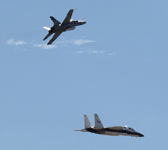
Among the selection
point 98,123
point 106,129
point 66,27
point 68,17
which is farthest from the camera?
point 98,123

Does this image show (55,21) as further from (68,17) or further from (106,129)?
(106,129)

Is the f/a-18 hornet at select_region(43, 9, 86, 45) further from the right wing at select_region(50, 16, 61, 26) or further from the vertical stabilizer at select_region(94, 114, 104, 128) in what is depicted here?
the vertical stabilizer at select_region(94, 114, 104, 128)

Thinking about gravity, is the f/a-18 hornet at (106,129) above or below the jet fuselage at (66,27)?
below

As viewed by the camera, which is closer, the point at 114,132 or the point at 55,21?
the point at 55,21

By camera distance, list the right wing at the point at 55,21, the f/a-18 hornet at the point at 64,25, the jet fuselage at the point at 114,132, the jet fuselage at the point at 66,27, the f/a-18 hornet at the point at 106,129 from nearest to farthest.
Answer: the right wing at the point at 55,21, the f/a-18 hornet at the point at 64,25, the jet fuselage at the point at 66,27, the f/a-18 hornet at the point at 106,129, the jet fuselage at the point at 114,132

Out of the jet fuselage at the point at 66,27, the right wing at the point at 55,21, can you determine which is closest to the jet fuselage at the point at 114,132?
the jet fuselage at the point at 66,27

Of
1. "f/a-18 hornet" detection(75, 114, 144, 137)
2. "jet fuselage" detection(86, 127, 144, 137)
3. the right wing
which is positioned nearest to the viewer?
the right wing

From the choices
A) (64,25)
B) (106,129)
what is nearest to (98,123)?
(106,129)

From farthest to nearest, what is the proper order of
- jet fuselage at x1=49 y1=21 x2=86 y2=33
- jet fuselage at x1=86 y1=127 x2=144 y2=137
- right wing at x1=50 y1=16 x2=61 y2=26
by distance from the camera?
jet fuselage at x1=86 y1=127 x2=144 y2=137 → jet fuselage at x1=49 y1=21 x2=86 y2=33 → right wing at x1=50 y1=16 x2=61 y2=26

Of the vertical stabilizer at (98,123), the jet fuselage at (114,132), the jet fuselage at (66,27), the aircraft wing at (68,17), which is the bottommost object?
→ the jet fuselage at (114,132)

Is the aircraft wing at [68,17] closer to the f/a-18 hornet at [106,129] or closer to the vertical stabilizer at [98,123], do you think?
the f/a-18 hornet at [106,129]

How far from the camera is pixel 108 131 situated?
142625 millimetres

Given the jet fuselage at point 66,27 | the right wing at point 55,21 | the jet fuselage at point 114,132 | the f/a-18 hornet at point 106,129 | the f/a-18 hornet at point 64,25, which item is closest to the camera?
the right wing at point 55,21

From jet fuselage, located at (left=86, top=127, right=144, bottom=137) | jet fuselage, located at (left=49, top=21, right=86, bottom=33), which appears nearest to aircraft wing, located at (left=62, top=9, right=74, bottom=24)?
jet fuselage, located at (left=49, top=21, right=86, bottom=33)
